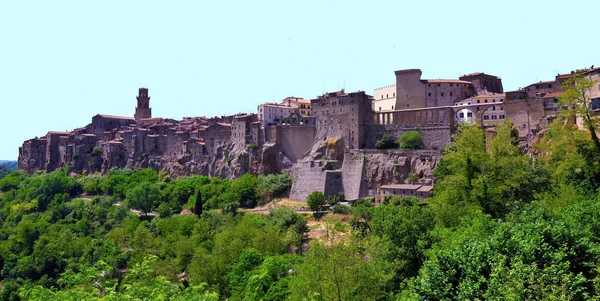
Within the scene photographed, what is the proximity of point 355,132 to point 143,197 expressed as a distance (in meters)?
29.7

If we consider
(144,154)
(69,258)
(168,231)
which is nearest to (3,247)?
(69,258)

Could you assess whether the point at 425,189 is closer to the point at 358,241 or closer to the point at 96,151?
the point at 358,241

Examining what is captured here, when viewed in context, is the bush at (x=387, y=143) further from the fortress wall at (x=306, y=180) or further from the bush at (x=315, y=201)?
the bush at (x=315, y=201)

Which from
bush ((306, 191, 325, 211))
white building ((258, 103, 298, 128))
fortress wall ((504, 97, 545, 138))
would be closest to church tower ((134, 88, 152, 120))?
white building ((258, 103, 298, 128))

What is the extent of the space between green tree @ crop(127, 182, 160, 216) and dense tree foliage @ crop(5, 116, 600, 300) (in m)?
0.18

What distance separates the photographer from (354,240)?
3409 cm

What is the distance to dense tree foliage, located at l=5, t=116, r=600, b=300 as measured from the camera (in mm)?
18188

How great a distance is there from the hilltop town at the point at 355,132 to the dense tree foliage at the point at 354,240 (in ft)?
Result: 8.86

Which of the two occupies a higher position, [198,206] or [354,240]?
[354,240]

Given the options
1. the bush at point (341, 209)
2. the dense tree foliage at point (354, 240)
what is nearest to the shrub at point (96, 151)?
the dense tree foliage at point (354, 240)

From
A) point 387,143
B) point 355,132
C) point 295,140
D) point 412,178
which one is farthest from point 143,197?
point 412,178

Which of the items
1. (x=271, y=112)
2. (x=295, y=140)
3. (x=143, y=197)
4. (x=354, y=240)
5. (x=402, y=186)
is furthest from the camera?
(x=271, y=112)

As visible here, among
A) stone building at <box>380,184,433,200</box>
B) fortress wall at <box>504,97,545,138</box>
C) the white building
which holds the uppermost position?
the white building

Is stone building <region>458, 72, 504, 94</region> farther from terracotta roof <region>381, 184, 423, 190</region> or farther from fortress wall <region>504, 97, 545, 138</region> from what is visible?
terracotta roof <region>381, 184, 423, 190</region>
